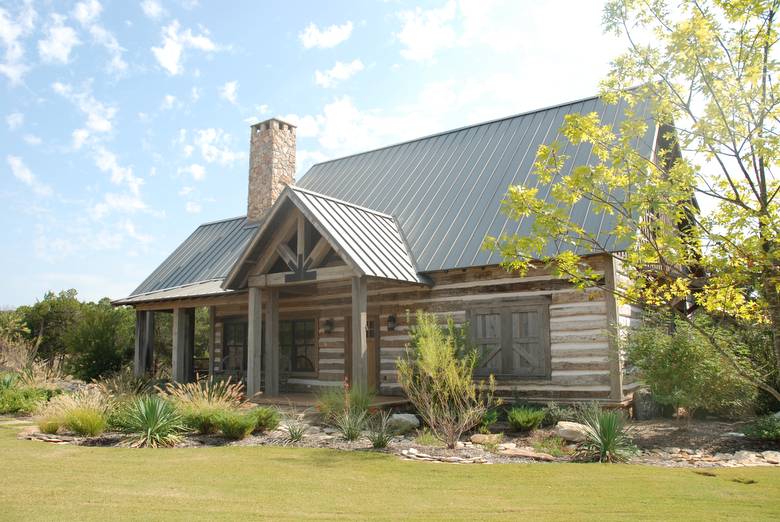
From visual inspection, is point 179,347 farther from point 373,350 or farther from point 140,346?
point 373,350

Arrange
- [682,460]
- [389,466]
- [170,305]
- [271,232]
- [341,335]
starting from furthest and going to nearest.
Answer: [170,305] → [341,335] → [271,232] → [682,460] → [389,466]

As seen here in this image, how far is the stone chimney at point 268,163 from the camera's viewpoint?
68.3 feet

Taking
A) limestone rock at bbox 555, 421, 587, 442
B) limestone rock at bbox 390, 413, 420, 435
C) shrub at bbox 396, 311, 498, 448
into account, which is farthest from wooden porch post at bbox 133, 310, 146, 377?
limestone rock at bbox 555, 421, 587, 442

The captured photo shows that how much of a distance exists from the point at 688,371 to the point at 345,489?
6867 millimetres

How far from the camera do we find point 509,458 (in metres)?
9.34

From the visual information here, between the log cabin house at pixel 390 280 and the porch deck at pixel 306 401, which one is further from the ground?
the log cabin house at pixel 390 280

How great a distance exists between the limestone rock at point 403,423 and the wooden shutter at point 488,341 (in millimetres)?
2210

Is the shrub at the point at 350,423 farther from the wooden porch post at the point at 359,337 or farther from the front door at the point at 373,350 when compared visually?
the front door at the point at 373,350

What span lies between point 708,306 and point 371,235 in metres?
8.79

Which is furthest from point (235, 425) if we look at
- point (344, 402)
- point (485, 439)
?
point (485, 439)

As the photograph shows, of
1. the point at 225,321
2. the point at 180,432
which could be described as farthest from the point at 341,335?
the point at 180,432

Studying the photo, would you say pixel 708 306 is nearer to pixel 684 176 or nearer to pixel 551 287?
pixel 684 176

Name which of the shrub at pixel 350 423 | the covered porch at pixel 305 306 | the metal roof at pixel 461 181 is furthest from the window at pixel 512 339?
the shrub at pixel 350 423

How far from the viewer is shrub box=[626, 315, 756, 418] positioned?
10898 millimetres
